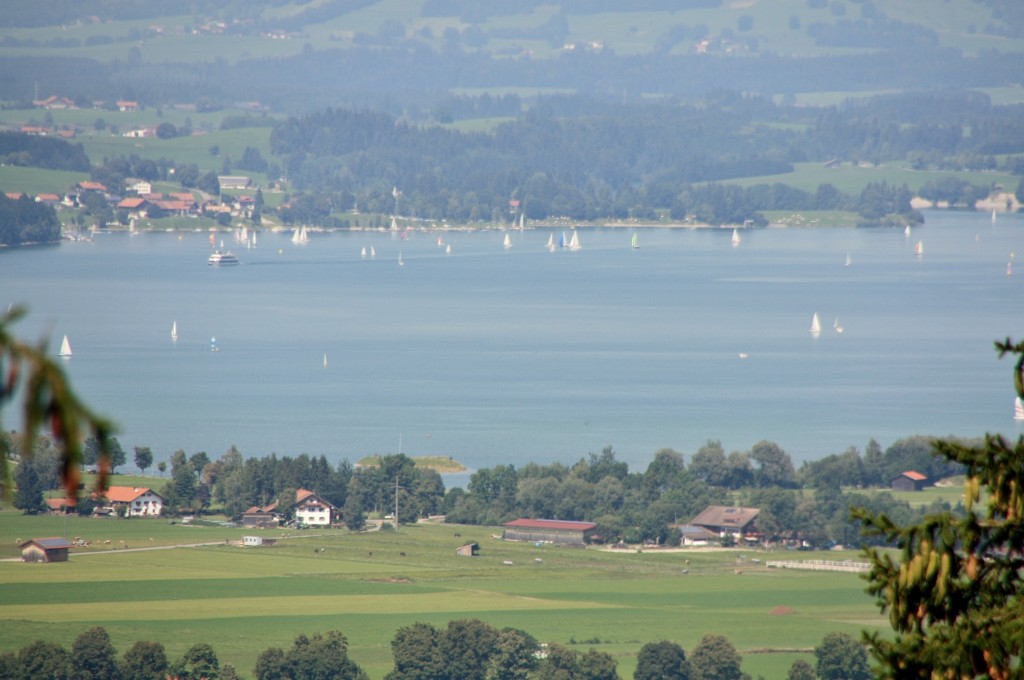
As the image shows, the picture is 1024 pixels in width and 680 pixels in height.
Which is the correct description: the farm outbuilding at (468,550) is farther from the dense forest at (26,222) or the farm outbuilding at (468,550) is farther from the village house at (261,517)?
the dense forest at (26,222)

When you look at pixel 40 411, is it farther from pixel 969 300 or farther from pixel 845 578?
pixel 969 300

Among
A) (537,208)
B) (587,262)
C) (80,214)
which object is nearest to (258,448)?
(587,262)

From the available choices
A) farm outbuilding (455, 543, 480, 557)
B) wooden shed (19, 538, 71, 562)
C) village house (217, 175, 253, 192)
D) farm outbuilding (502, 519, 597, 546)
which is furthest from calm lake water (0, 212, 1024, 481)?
village house (217, 175, 253, 192)

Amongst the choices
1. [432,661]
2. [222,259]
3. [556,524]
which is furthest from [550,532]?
[222,259]

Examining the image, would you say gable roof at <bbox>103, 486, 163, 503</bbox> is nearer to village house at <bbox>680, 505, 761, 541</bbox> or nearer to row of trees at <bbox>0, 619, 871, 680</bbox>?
village house at <bbox>680, 505, 761, 541</bbox>

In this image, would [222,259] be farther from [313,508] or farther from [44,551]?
[44,551]

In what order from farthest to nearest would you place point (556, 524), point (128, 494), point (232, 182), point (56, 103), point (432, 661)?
point (56, 103)
point (232, 182)
point (128, 494)
point (556, 524)
point (432, 661)

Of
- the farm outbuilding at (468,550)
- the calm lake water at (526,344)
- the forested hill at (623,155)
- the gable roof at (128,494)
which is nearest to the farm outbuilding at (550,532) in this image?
the farm outbuilding at (468,550)
